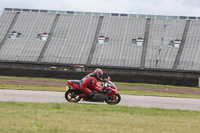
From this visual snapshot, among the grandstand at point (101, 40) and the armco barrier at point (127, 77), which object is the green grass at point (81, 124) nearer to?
the armco barrier at point (127, 77)

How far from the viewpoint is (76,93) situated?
1418 centimetres

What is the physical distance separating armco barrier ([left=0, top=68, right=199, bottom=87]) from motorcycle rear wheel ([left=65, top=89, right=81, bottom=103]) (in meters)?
19.6

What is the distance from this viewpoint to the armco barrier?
33.3 m

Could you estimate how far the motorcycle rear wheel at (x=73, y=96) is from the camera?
1416 centimetres

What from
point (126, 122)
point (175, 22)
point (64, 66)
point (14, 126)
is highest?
point (175, 22)

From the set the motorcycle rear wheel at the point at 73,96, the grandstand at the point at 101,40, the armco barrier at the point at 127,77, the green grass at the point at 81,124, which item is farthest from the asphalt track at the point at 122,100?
the grandstand at the point at 101,40

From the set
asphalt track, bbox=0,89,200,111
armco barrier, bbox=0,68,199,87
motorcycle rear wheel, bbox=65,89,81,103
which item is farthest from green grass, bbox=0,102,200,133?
armco barrier, bbox=0,68,199,87

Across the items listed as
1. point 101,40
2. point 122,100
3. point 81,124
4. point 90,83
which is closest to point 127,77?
point 101,40

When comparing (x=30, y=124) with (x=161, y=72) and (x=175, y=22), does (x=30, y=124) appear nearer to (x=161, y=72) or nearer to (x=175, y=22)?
(x=161, y=72)

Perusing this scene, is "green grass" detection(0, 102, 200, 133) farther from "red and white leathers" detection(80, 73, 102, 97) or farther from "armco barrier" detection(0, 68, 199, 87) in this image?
"armco barrier" detection(0, 68, 199, 87)

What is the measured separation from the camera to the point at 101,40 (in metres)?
49.2

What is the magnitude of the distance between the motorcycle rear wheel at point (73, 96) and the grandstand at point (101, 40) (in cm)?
3037

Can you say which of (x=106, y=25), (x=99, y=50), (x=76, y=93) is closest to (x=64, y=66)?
(x=99, y=50)

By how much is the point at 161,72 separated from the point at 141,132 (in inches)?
1470
